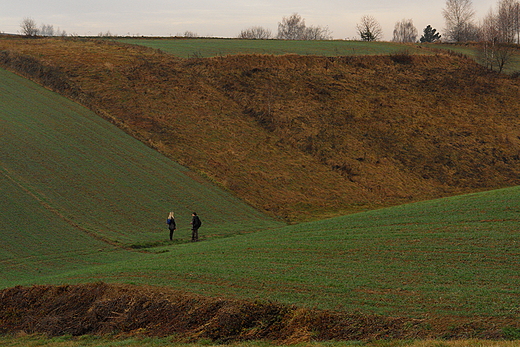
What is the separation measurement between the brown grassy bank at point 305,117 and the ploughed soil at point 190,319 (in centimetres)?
2294

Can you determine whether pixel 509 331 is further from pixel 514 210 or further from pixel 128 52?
pixel 128 52

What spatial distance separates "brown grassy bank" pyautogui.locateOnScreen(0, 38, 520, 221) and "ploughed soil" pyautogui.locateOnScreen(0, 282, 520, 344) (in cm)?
2294

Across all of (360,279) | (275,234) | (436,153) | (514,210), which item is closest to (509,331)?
(360,279)

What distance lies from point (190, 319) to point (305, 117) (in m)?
45.0

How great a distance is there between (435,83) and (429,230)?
52.1 meters

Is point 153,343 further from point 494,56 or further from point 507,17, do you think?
point 507,17

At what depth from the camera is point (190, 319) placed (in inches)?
550

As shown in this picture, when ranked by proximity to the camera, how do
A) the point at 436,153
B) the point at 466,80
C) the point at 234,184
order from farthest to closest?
the point at 466,80, the point at 436,153, the point at 234,184

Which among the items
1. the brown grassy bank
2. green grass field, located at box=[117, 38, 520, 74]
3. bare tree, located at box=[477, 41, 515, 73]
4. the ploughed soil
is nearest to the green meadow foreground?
the ploughed soil

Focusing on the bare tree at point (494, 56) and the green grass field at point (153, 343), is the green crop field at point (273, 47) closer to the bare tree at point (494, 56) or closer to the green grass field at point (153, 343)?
the bare tree at point (494, 56)

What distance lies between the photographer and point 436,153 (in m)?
53.8

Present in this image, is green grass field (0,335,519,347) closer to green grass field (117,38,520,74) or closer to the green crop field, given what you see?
green grass field (117,38,520,74)

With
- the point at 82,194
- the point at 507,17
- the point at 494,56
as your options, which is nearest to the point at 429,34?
the point at 507,17

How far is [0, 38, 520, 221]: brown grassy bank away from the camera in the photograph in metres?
45.8
